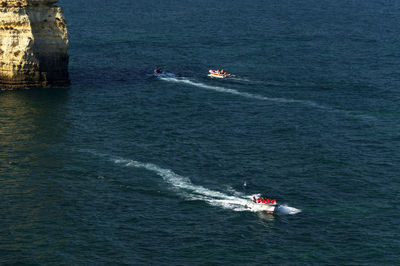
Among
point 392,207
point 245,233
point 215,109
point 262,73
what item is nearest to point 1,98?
point 215,109

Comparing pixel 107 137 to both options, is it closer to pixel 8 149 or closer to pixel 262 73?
pixel 8 149

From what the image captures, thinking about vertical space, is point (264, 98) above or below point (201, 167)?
above

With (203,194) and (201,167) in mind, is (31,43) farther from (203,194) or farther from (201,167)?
(203,194)

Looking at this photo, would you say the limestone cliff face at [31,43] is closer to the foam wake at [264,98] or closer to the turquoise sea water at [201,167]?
the turquoise sea water at [201,167]


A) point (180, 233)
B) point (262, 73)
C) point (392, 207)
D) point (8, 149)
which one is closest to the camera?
point (180, 233)

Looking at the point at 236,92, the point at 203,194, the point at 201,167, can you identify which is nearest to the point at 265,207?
the point at 203,194

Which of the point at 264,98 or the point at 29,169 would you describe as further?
the point at 264,98
